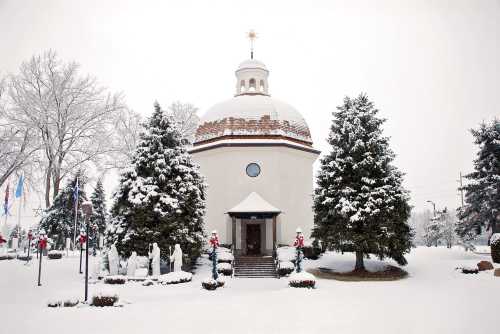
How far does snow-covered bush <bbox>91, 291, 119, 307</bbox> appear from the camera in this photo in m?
13.3

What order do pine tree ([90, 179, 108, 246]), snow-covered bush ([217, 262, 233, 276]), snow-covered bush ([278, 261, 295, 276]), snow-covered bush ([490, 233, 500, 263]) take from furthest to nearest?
pine tree ([90, 179, 108, 246]) → snow-covered bush ([490, 233, 500, 263]) → snow-covered bush ([217, 262, 233, 276]) → snow-covered bush ([278, 261, 295, 276])

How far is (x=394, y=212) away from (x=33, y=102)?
2650 centimetres

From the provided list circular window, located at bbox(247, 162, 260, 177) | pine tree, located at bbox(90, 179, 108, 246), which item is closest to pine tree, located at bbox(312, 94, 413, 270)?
circular window, located at bbox(247, 162, 260, 177)

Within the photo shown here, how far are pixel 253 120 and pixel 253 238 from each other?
8621mm

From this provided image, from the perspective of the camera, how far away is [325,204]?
2316 cm

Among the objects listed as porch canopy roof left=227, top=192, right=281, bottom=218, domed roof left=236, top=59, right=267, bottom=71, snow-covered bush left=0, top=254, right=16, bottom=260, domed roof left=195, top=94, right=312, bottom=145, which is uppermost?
domed roof left=236, top=59, right=267, bottom=71

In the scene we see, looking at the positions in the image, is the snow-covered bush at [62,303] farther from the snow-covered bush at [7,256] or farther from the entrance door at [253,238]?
the snow-covered bush at [7,256]

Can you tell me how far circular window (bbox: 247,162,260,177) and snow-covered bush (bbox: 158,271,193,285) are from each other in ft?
32.0

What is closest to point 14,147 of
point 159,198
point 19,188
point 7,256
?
point 19,188

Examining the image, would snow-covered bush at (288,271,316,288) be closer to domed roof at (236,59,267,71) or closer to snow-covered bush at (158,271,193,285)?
snow-covered bush at (158,271,193,285)

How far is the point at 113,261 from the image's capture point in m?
20.9

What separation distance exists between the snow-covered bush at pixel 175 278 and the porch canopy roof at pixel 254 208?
634 centimetres

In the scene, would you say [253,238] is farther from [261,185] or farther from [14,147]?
[14,147]

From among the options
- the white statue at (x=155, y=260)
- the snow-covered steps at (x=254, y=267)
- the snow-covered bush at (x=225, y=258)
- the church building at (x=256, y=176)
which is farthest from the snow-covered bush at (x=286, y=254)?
the white statue at (x=155, y=260)
